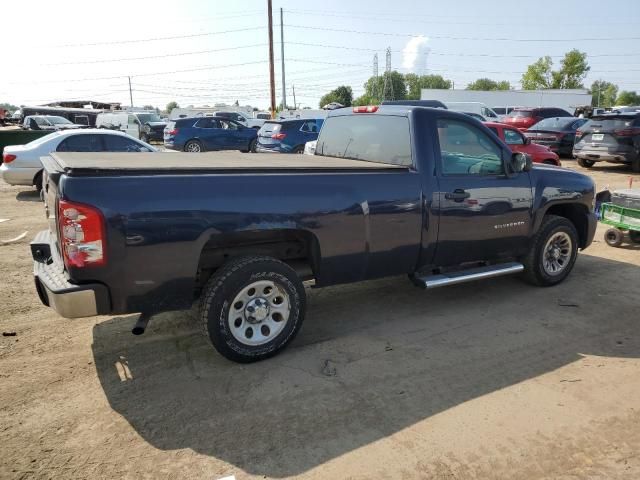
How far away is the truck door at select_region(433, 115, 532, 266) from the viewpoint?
14.9ft

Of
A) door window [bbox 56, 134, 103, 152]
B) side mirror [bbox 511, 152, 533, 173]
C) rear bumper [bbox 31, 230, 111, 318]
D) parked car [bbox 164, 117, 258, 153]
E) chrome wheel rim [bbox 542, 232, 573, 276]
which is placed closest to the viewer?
rear bumper [bbox 31, 230, 111, 318]

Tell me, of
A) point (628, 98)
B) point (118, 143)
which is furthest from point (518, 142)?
point (628, 98)

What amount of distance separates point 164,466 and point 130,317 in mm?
2195

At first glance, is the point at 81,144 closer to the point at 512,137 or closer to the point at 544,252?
the point at 544,252

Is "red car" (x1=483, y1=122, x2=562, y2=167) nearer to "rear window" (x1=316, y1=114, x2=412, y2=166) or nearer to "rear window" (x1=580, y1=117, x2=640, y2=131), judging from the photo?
"rear window" (x1=580, y1=117, x2=640, y2=131)

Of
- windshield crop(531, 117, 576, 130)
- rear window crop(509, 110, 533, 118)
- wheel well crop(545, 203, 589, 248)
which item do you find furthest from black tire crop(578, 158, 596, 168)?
wheel well crop(545, 203, 589, 248)

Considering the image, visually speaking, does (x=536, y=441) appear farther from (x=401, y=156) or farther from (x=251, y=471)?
(x=401, y=156)

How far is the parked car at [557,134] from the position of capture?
18.4 m

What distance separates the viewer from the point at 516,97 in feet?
152

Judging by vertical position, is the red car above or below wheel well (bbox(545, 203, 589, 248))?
above

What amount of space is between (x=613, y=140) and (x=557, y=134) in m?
3.35

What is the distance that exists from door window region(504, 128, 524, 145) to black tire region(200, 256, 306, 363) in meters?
9.65

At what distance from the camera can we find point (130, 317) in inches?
183

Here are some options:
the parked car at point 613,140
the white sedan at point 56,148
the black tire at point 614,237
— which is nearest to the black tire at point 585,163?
the parked car at point 613,140
